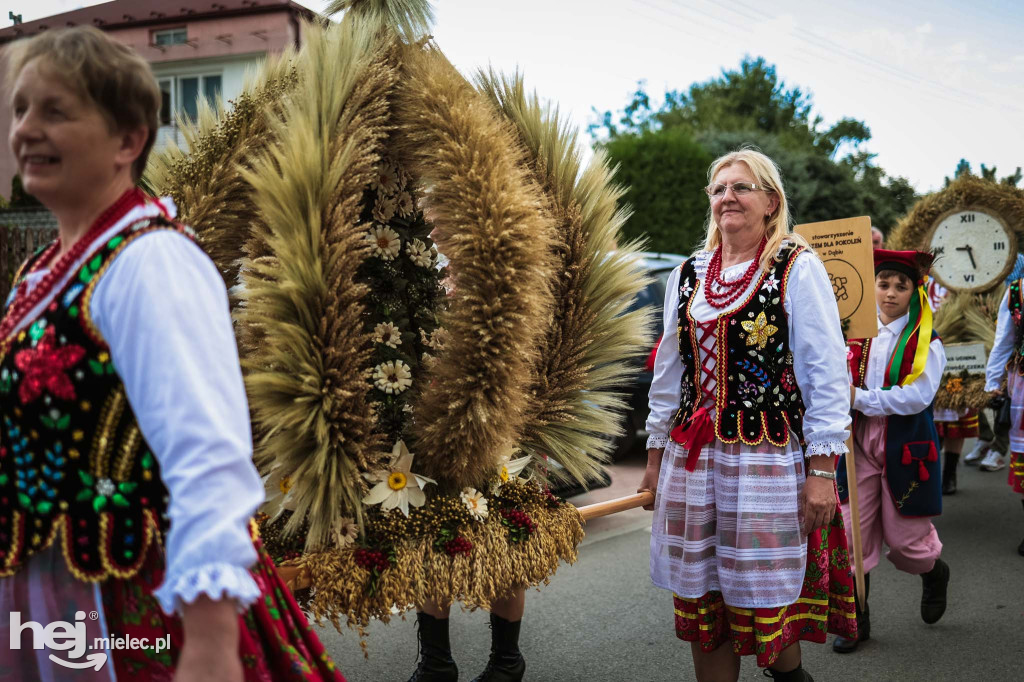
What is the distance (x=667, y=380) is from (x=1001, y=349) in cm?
406

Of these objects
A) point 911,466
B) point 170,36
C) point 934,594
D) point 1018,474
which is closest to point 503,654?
point 911,466

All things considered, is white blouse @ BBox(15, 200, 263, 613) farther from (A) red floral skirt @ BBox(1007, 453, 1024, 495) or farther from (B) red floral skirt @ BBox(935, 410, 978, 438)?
(B) red floral skirt @ BBox(935, 410, 978, 438)

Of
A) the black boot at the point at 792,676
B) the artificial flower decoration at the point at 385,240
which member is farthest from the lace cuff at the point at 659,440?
the artificial flower decoration at the point at 385,240

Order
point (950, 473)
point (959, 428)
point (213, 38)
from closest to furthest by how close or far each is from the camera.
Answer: point (959, 428) → point (950, 473) → point (213, 38)

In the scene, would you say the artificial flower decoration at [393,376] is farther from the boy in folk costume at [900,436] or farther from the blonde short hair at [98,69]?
the boy in folk costume at [900,436]

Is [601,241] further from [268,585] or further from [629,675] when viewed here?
[629,675]

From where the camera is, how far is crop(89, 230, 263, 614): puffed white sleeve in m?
1.10

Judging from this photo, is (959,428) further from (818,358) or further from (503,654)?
(503,654)

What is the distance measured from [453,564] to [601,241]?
1.13 m

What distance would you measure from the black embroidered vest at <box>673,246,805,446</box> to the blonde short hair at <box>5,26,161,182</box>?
1952 millimetres

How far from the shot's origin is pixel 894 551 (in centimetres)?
408

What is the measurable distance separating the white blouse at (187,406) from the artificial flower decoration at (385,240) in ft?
4.35

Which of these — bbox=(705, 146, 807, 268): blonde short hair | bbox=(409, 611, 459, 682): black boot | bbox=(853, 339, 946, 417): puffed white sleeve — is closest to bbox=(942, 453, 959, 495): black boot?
bbox=(853, 339, 946, 417): puffed white sleeve

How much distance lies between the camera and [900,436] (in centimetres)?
409
